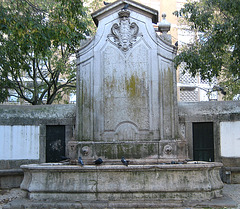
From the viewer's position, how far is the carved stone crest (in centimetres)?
874

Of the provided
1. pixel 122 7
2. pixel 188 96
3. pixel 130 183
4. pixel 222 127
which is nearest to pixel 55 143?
pixel 130 183

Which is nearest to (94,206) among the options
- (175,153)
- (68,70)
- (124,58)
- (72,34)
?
(175,153)

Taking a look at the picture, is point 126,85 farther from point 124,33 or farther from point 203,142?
point 203,142

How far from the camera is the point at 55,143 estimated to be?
973cm

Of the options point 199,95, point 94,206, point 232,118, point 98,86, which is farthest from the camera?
point 199,95

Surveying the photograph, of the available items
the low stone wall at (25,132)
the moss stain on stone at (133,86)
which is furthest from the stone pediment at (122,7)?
the low stone wall at (25,132)

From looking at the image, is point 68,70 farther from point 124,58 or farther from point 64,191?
point 64,191

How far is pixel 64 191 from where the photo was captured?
641cm

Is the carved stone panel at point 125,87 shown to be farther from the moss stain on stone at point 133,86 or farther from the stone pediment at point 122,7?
the stone pediment at point 122,7

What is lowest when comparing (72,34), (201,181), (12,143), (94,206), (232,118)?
(94,206)

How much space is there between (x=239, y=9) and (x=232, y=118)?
303 centimetres

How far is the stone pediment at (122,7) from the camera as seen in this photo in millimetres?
8758

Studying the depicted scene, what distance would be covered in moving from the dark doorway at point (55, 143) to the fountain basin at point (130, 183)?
3203mm

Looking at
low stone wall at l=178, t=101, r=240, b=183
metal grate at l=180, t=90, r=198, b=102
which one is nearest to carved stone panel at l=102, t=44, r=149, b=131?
low stone wall at l=178, t=101, r=240, b=183
